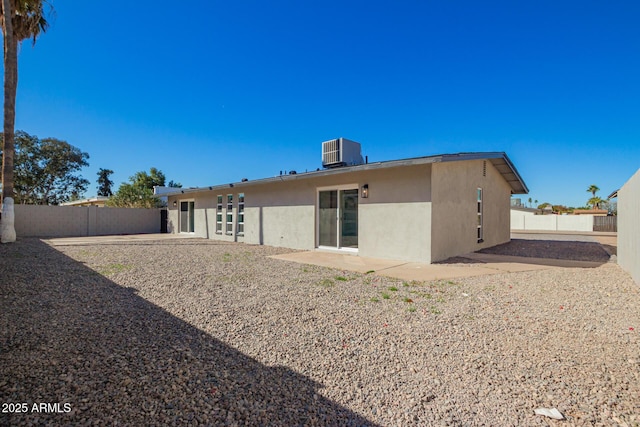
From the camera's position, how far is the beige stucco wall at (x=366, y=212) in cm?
809

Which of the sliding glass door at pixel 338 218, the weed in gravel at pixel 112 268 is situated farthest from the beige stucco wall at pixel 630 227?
the weed in gravel at pixel 112 268

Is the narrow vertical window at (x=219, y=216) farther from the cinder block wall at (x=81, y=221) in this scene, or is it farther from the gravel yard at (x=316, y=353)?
the gravel yard at (x=316, y=353)

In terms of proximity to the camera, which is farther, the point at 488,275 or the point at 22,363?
the point at 488,275

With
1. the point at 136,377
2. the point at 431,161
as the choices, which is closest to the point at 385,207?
the point at 431,161

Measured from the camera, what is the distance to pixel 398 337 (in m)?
3.23

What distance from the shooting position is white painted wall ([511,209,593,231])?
89.3ft

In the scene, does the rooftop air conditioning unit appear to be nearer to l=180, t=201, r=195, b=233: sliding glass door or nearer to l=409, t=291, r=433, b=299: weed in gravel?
l=409, t=291, r=433, b=299: weed in gravel

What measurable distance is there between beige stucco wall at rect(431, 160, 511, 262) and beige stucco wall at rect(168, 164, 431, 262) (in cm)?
39

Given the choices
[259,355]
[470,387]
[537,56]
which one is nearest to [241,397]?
[259,355]

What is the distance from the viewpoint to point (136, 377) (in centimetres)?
231

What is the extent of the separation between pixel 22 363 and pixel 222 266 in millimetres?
4915

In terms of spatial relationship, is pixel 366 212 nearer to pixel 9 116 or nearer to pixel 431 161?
pixel 431 161

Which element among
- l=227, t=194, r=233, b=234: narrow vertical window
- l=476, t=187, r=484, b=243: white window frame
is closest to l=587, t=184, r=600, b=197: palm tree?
l=476, t=187, r=484, b=243: white window frame

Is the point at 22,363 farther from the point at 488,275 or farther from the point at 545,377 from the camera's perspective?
the point at 488,275
